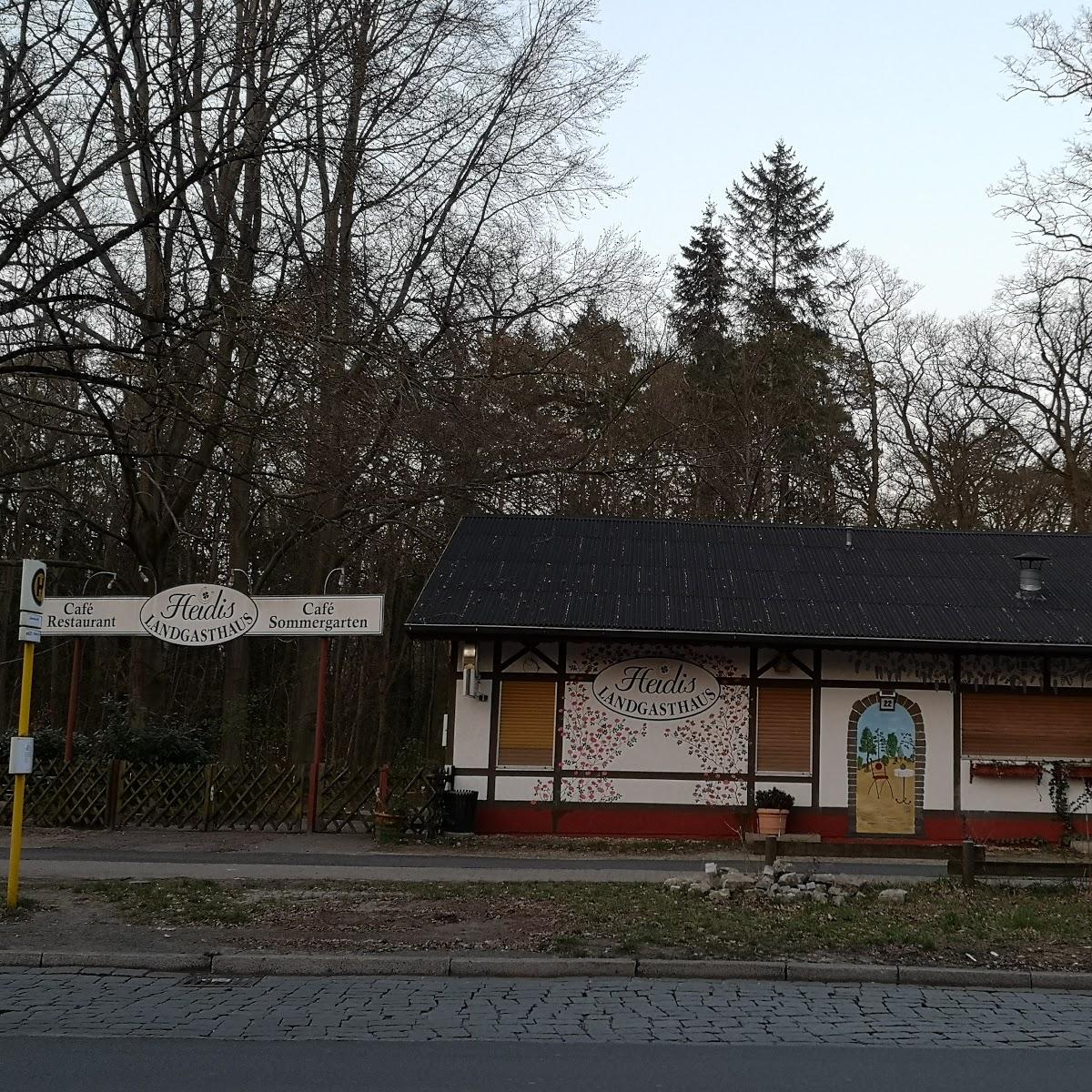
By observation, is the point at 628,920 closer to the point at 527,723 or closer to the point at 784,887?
the point at 784,887

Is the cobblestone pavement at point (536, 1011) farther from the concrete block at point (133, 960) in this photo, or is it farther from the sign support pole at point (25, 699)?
the sign support pole at point (25, 699)

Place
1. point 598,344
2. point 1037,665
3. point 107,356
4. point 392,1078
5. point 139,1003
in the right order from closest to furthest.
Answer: point 392,1078 → point 139,1003 → point 107,356 → point 1037,665 → point 598,344

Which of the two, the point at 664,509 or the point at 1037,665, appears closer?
the point at 1037,665

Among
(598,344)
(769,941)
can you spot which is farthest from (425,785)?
(598,344)

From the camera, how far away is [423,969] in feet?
30.5

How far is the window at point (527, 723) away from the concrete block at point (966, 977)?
9.94m

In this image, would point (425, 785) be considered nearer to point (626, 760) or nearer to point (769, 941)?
point (626, 760)

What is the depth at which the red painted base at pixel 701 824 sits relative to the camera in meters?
18.7

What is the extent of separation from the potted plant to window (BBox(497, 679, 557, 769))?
3.27m

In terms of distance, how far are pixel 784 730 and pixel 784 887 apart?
7.28 m

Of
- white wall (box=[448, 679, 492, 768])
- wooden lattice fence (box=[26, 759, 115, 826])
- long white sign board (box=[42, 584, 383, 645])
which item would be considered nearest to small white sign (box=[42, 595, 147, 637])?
long white sign board (box=[42, 584, 383, 645])

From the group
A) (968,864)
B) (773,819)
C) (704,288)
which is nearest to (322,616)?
(773,819)

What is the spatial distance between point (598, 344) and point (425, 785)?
14880mm

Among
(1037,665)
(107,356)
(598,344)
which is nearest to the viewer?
(107,356)
